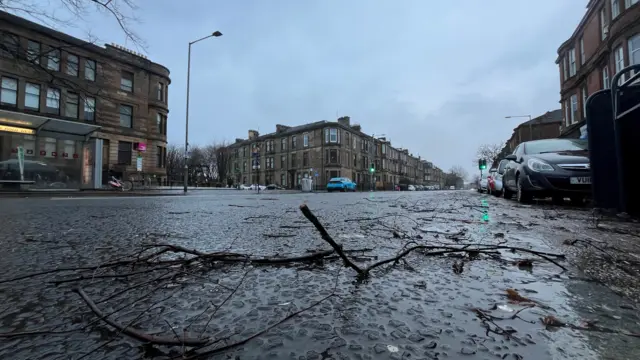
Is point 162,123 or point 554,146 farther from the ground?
point 162,123

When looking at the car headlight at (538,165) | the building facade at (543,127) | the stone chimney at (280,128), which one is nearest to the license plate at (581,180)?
the car headlight at (538,165)

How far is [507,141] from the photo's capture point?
2319 inches

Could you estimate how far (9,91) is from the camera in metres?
20.9

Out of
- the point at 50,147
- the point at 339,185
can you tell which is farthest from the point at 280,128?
the point at 50,147

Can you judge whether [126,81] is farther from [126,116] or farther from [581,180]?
[581,180]

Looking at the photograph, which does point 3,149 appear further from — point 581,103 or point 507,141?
point 507,141

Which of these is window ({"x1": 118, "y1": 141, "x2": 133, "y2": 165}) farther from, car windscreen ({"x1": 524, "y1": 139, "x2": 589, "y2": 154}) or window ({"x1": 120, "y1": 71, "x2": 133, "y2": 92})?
car windscreen ({"x1": 524, "y1": 139, "x2": 589, "y2": 154})

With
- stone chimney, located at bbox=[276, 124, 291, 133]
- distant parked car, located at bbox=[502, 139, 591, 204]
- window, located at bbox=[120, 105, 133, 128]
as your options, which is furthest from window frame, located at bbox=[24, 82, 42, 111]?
stone chimney, located at bbox=[276, 124, 291, 133]

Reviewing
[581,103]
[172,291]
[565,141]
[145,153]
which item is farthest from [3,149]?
[581,103]

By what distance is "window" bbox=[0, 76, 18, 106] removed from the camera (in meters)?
20.5

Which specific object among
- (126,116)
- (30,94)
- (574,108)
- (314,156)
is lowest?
(314,156)

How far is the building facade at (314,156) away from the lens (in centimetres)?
4888

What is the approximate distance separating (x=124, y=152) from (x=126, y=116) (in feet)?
10.7

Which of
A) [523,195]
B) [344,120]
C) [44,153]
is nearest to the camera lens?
[523,195]
